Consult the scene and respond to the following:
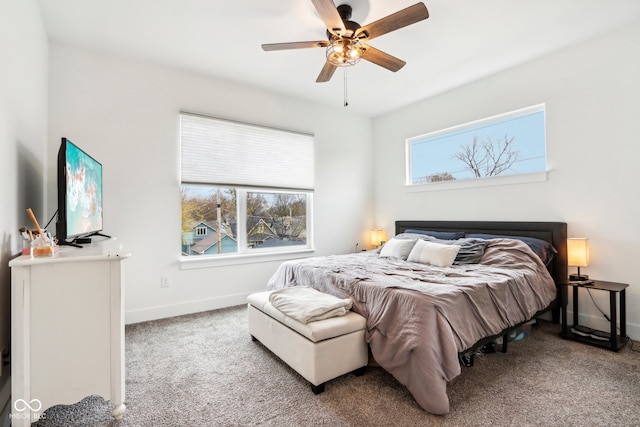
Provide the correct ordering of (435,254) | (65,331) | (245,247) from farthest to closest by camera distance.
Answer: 1. (245,247)
2. (435,254)
3. (65,331)

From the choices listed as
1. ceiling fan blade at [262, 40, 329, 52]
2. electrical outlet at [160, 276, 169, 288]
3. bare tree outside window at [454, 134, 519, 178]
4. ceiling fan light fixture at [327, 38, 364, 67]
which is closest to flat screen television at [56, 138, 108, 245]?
electrical outlet at [160, 276, 169, 288]

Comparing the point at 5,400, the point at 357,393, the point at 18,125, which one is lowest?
the point at 357,393

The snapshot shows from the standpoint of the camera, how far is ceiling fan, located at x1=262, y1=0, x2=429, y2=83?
1.96 m

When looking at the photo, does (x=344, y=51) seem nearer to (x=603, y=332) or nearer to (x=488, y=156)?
(x=488, y=156)

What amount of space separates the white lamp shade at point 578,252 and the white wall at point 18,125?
4.18 meters

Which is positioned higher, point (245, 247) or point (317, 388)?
point (245, 247)

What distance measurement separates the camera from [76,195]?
6.44 feet

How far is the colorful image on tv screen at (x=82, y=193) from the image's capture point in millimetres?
1848

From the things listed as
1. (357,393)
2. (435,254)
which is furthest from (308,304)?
(435,254)

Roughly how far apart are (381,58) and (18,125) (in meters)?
2.60

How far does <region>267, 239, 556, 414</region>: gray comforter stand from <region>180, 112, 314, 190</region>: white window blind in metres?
1.46

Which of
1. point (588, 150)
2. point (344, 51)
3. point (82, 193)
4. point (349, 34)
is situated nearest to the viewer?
point (82, 193)

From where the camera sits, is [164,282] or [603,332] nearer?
[603,332]

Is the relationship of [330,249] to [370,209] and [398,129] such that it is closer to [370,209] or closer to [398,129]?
[370,209]
